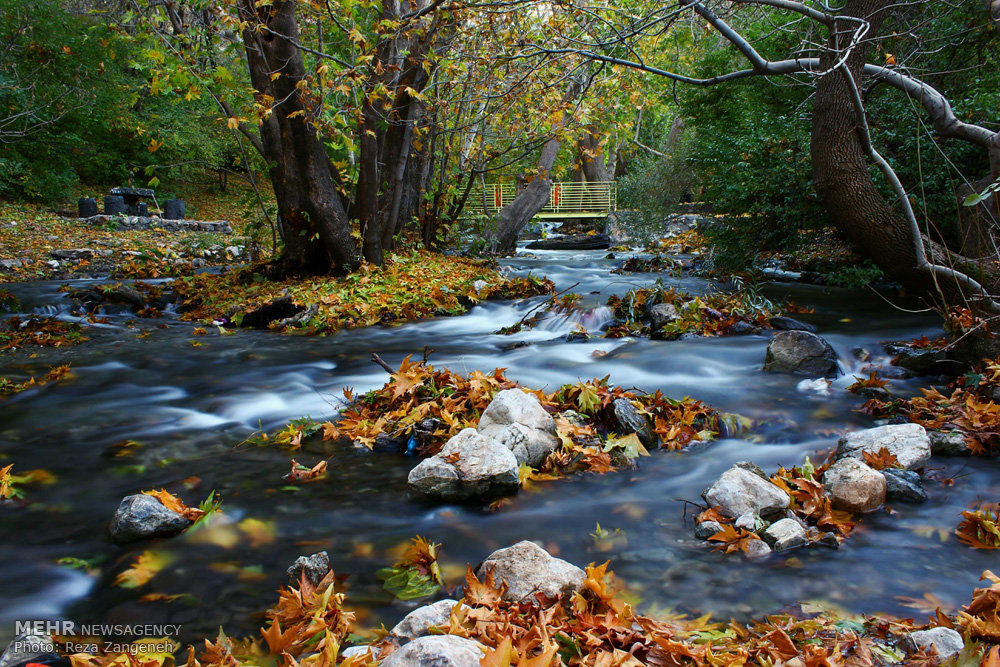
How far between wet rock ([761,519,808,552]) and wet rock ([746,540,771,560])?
0.04m

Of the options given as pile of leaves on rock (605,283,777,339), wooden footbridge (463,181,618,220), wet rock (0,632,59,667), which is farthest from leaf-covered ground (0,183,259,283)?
wooden footbridge (463,181,618,220)

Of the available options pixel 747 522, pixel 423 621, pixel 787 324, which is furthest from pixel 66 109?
pixel 747 522

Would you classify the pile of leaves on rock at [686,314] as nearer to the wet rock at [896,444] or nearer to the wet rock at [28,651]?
the wet rock at [896,444]

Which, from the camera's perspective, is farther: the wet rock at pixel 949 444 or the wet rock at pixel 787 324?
the wet rock at pixel 787 324

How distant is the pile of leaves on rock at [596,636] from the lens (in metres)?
1.83

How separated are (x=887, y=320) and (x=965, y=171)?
8.38ft

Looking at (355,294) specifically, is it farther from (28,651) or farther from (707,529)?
(28,651)

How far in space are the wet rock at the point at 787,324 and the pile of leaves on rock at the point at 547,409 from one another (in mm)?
2971

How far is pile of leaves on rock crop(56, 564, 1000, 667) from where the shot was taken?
6.00ft

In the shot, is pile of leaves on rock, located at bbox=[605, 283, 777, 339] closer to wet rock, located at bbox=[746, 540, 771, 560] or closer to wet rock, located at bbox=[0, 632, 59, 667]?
wet rock, located at bbox=[746, 540, 771, 560]

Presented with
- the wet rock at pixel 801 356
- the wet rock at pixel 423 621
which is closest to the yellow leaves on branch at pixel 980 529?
the wet rock at pixel 423 621

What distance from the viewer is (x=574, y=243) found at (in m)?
21.4

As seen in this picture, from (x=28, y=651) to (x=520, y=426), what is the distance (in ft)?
7.62

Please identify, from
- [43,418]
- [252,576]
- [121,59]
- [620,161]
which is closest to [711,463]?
[252,576]
